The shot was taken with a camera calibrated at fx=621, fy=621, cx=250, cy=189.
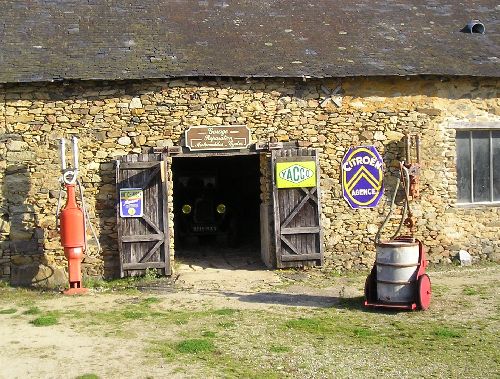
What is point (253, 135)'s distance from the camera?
11047mm

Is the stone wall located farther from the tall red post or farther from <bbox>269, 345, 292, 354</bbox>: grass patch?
<bbox>269, 345, 292, 354</bbox>: grass patch

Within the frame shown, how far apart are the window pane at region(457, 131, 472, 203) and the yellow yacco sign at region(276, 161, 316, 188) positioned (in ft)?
9.91

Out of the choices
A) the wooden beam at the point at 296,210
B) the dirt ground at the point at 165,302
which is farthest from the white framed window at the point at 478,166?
the wooden beam at the point at 296,210

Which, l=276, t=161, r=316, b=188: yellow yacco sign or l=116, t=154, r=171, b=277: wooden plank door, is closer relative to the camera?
l=116, t=154, r=171, b=277: wooden plank door

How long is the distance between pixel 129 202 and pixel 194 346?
4297mm

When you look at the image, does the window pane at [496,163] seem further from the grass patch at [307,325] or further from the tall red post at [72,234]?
the tall red post at [72,234]

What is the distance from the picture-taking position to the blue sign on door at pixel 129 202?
10539mm

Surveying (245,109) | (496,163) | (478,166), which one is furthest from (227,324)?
(496,163)

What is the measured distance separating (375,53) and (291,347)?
6.88m

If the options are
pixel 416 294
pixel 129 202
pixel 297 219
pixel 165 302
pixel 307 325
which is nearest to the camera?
pixel 307 325

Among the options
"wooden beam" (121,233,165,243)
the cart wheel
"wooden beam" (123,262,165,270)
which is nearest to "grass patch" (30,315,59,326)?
"wooden beam" (123,262,165,270)

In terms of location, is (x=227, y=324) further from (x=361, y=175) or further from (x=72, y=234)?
(x=361, y=175)

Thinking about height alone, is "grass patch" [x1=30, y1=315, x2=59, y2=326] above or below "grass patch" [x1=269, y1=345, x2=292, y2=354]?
above

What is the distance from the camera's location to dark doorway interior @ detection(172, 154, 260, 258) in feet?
46.6
